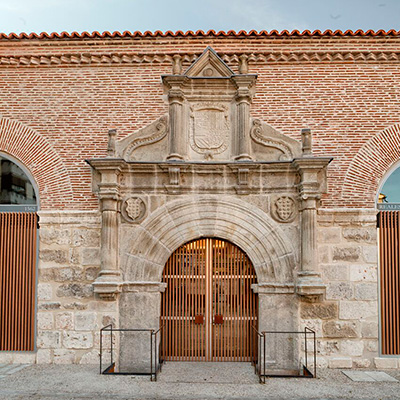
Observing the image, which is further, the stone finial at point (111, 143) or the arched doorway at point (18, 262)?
the arched doorway at point (18, 262)

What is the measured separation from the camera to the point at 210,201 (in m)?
7.60

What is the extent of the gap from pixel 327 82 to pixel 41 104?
5526 millimetres

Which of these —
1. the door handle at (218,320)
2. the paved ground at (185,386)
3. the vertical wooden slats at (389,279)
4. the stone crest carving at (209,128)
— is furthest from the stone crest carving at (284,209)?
the paved ground at (185,386)

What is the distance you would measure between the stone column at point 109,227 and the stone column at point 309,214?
10.7 feet

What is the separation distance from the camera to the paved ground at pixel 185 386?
5844 mm

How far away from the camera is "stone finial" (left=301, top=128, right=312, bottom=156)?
7.49 metres

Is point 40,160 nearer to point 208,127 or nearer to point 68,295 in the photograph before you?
point 68,295

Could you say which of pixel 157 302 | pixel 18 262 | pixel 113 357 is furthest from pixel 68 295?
pixel 157 302

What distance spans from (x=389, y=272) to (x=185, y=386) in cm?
416

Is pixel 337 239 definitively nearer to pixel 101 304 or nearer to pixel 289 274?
pixel 289 274

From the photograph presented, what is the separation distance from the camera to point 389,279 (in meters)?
7.54

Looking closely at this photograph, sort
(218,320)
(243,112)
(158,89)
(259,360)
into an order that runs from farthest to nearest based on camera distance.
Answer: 1. (158,89)
2. (243,112)
3. (218,320)
4. (259,360)

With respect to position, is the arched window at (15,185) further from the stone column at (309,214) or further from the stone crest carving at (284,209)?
the stone column at (309,214)

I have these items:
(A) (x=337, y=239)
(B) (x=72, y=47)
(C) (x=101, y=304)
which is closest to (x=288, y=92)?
(A) (x=337, y=239)
